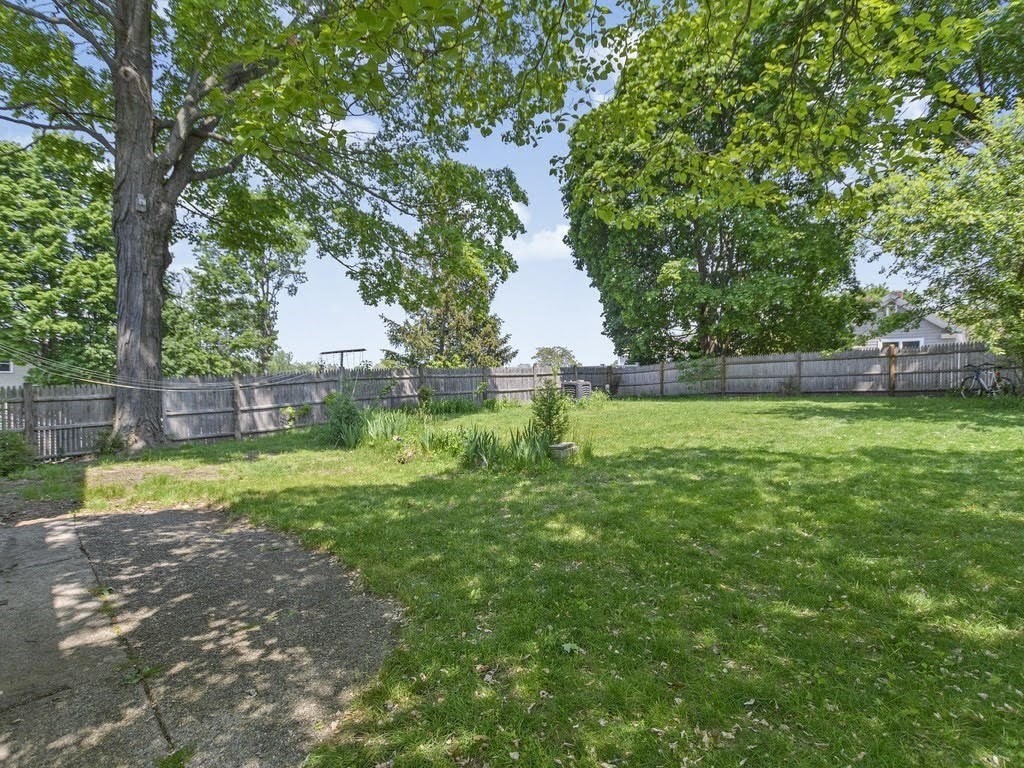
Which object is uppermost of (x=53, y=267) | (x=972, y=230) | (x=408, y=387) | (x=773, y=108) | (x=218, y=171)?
(x=218, y=171)

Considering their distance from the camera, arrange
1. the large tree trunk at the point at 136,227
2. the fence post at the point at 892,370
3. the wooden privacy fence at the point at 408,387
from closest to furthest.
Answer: the large tree trunk at the point at 136,227 < the wooden privacy fence at the point at 408,387 < the fence post at the point at 892,370

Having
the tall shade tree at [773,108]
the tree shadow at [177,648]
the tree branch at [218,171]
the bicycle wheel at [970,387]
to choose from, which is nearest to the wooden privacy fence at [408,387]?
the bicycle wheel at [970,387]

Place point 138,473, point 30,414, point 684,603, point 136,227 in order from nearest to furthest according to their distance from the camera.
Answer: point 684,603 → point 138,473 → point 30,414 → point 136,227

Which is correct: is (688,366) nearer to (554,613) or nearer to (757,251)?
(757,251)

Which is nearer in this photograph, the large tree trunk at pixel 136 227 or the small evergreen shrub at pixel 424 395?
the large tree trunk at pixel 136 227

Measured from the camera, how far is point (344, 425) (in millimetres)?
8977

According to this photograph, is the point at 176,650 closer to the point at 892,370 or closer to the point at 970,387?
the point at 970,387

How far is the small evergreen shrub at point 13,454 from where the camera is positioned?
6.93 m

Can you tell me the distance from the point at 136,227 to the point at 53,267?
36.5 feet

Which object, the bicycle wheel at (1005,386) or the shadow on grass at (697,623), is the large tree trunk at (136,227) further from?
the bicycle wheel at (1005,386)

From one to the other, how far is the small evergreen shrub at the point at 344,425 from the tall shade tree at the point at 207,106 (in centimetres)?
326

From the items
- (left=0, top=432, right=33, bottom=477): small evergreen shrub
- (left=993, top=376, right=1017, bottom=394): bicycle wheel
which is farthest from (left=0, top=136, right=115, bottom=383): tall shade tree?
(left=993, top=376, right=1017, bottom=394): bicycle wheel

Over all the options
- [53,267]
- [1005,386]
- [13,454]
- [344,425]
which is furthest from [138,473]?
[1005,386]

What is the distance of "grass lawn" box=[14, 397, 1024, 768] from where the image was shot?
5.85 ft
